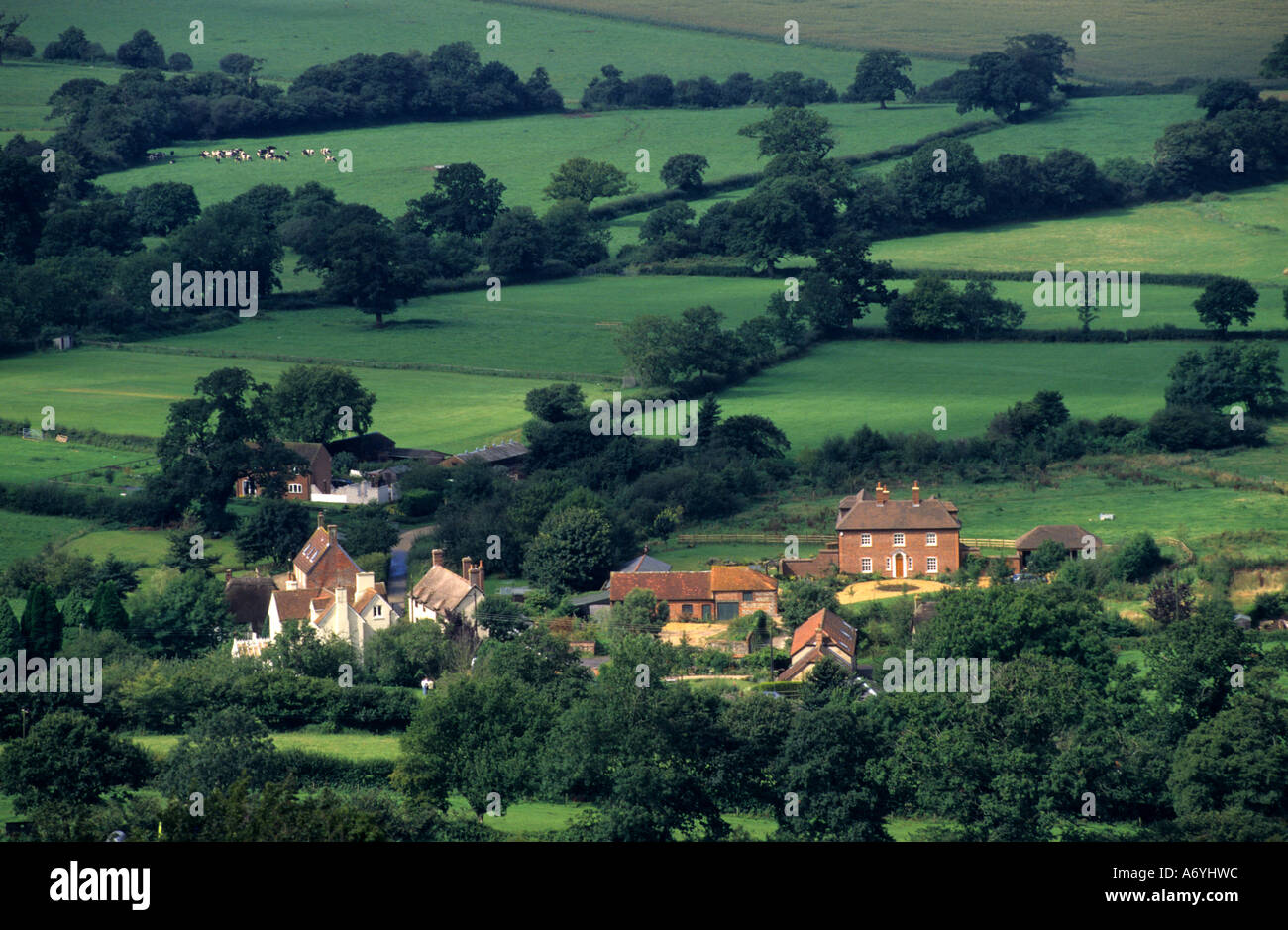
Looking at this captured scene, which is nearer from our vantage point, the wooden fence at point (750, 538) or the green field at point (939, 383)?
the wooden fence at point (750, 538)

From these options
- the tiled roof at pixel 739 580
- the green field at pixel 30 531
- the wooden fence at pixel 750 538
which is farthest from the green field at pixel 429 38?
the tiled roof at pixel 739 580

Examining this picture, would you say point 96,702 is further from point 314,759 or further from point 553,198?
point 553,198

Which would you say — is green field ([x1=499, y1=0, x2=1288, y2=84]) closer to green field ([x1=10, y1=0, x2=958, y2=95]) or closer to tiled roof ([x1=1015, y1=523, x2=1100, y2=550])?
green field ([x1=10, y1=0, x2=958, y2=95])

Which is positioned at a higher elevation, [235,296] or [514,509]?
[235,296]

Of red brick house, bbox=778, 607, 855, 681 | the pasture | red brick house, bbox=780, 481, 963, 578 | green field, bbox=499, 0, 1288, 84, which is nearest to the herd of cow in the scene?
the pasture

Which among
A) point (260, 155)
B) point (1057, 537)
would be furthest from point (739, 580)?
point (260, 155)

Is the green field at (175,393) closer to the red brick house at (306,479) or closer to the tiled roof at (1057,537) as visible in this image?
the red brick house at (306,479)
